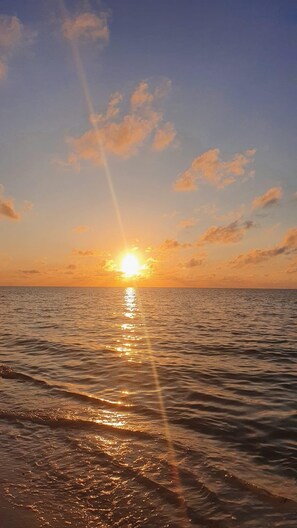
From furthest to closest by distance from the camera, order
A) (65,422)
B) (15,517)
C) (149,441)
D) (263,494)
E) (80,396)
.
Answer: (80,396)
(65,422)
(149,441)
(263,494)
(15,517)

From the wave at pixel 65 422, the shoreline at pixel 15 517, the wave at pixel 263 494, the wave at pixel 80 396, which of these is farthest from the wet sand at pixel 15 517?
the wave at pixel 80 396

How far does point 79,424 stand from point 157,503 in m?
4.12

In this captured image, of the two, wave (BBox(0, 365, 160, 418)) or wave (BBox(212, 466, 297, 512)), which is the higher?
wave (BBox(0, 365, 160, 418))

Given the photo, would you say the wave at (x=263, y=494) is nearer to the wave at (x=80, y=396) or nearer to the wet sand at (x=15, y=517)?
the wet sand at (x=15, y=517)

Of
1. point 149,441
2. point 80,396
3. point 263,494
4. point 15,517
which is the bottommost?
point 263,494

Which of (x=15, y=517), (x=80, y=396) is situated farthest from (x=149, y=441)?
(x=80, y=396)

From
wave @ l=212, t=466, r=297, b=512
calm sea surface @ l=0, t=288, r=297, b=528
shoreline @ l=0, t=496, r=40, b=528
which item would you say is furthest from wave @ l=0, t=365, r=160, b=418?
shoreline @ l=0, t=496, r=40, b=528

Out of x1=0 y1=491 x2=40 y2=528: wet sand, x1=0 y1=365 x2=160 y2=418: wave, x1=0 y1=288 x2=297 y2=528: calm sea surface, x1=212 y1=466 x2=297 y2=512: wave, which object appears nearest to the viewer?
x1=0 y1=491 x2=40 y2=528: wet sand

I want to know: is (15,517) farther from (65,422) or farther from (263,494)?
(65,422)

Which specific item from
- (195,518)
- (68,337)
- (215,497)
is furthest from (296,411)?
(68,337)

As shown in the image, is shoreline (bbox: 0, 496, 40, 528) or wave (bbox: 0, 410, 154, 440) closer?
shoreline (bbox: 0, 496, 40, 528)

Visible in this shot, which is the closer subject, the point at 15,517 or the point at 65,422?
the point at 15,517

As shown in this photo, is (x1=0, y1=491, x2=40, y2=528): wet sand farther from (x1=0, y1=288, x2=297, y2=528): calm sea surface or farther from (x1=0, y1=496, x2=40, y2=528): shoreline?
(x1=0, y1=288, x2=297, y2=528): calm sea surface

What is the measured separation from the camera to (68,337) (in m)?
27.2
